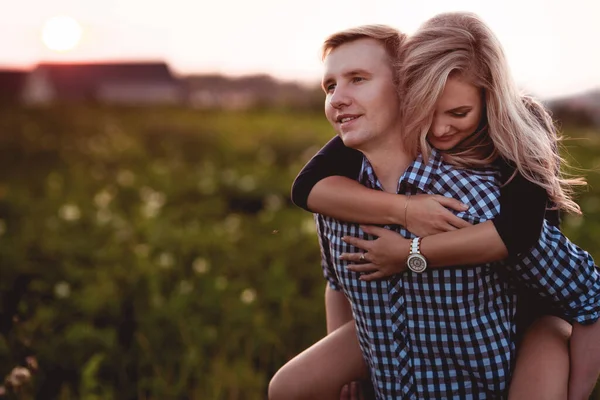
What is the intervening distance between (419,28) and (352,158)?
439mm

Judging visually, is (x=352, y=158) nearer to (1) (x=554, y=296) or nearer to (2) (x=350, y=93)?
(2) (x=350, y=93)

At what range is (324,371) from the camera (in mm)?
2205

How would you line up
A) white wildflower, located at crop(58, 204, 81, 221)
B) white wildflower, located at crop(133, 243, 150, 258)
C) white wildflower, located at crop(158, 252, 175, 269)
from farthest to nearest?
white wildflower, located at crop(58, 204, 81, 221), white wildflower, located at crop(133, 243, 150, 258), white wildflower, located at crop(158, 252, 175, 269)

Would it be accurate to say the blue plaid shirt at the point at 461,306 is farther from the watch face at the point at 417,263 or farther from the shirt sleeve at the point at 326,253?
the shirt sleeve at the point at 326,253

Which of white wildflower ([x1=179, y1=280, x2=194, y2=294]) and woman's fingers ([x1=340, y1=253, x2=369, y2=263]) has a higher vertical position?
woman's fingers ([x1=340, y1=253, x2=369, y2=263])

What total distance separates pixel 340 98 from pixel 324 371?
0.82 m

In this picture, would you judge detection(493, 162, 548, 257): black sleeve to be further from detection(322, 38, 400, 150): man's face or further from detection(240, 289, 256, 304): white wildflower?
detection(240, 289, 256, 304): white wildflower

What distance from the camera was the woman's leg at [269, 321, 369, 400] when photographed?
2191 mm

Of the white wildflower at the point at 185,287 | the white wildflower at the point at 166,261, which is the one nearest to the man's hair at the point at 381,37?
the white wildflower at the point at 185,287

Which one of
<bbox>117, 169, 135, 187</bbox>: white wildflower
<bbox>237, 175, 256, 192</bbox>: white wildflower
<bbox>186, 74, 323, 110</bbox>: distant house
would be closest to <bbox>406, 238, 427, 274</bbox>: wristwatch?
<bbox>237, 175, 256, 192</bbox>: white wildflower

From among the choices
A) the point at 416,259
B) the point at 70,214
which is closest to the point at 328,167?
the point at 416,259

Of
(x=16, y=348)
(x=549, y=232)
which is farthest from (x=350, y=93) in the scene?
(x=16, y=348)

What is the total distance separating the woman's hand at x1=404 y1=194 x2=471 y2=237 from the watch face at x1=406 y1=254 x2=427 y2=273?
2.9 inches

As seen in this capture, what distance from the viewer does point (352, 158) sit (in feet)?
7.23
